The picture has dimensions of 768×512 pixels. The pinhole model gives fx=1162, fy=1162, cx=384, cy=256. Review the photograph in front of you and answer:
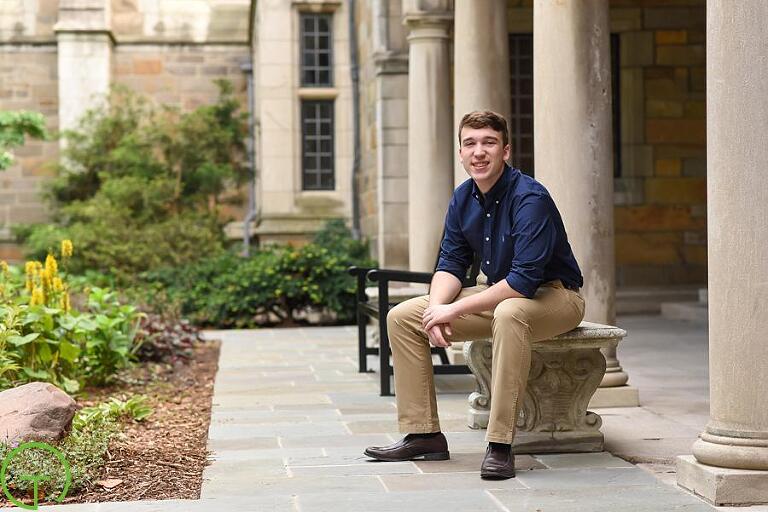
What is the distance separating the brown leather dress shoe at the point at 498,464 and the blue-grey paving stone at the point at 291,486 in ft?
1.43

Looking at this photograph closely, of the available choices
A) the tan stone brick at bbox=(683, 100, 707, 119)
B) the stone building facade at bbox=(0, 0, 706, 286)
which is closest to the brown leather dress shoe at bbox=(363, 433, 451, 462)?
the stone building facade at bbox=(0, 0, 706, 286)

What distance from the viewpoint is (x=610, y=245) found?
22.1 feet

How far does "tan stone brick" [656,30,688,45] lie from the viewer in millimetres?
14281

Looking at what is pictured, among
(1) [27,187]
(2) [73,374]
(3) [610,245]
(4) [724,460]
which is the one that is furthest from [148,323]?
(1) [27,187]

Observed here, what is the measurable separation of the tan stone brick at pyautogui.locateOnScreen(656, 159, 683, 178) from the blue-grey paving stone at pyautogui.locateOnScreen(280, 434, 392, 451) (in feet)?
30.6

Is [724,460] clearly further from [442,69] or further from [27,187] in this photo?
[27,187]

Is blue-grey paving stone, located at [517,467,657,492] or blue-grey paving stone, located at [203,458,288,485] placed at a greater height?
blue-grey paving stone, located at [517,467,657,492]

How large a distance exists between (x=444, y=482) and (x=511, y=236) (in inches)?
42.6

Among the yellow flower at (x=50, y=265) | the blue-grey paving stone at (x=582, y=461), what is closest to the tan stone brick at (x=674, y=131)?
the yellow flower at (x=50, y=265)

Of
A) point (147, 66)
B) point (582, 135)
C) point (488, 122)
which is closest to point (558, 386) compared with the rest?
point (488, 122)

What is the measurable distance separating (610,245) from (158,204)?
1103 centimetres

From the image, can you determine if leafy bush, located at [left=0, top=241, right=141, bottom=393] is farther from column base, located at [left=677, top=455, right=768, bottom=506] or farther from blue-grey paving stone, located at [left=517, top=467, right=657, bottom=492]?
column base, located at [left=677, top=455, right=768, bottom=506]

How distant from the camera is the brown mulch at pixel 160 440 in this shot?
4.62 m

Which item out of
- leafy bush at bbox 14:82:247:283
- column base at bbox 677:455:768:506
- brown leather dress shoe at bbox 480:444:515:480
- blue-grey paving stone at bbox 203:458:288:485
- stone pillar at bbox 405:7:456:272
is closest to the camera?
column base at bbox 677:455:768:506
